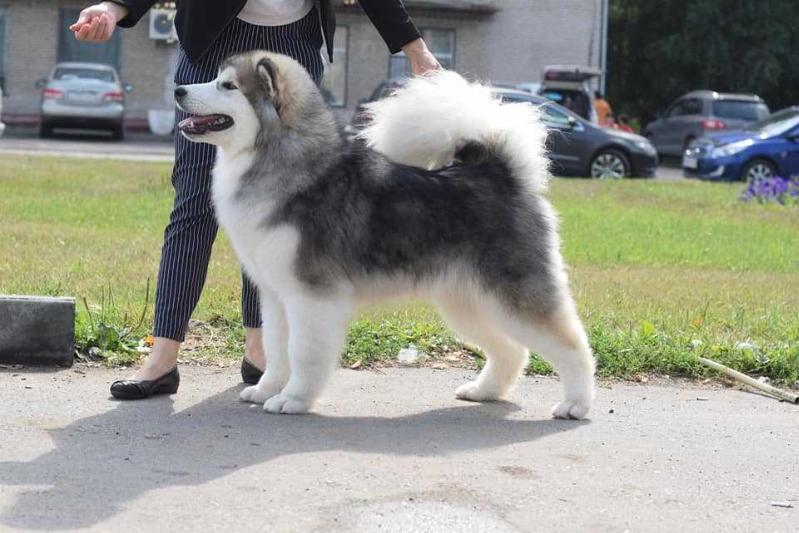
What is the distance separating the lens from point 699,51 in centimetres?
4022

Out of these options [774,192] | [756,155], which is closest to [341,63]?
[756,155]

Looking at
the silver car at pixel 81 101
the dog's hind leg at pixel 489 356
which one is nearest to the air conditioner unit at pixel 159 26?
the silver car at pixel 81 101

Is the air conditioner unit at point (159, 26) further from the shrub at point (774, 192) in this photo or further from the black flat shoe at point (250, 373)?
the black flat shoe at point (250, 373)

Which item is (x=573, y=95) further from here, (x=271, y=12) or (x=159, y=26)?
(x=271, y=12)

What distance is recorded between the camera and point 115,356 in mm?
6188

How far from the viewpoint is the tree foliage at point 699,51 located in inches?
1566

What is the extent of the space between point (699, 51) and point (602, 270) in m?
31.7

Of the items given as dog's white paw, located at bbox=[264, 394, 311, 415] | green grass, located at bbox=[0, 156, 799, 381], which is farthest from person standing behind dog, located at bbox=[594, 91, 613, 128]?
dog's white paw, located at bbox=[264, 394, 311, 415]

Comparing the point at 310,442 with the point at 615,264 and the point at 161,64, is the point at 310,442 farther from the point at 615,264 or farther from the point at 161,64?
the point at 161,64

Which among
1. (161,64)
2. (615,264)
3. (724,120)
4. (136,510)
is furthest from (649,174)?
(136,510)

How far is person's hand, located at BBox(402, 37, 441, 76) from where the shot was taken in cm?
585

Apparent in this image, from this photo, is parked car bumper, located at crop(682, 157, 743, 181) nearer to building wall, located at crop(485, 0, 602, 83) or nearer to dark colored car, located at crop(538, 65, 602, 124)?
dark colored car, located at crop(538, 65, 602, 124)

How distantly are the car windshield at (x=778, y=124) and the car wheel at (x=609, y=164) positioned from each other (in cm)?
231

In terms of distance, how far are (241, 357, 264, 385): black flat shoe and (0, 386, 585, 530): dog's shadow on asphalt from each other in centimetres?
12
